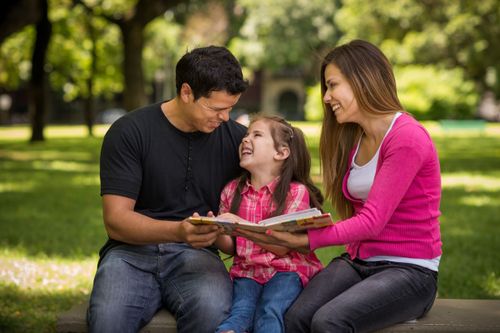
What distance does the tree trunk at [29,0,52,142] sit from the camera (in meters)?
25.5

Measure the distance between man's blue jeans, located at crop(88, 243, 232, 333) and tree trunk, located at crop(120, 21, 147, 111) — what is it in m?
17.1

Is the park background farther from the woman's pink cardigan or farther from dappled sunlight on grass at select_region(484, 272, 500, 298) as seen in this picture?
the woman's pink cardigan

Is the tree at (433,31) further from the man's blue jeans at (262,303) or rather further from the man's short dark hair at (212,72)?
the man's blue jeans at (262,303)

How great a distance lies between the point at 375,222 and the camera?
3.59m

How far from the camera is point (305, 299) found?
12.2 ft

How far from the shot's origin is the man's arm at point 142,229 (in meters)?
3.70

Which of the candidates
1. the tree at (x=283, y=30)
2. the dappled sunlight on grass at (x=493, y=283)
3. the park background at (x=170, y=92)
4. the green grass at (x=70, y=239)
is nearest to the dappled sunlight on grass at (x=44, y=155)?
the park background at (x=170, y=92)

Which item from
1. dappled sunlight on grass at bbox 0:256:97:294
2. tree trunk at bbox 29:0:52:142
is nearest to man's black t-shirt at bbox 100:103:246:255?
dappled sunlight on grass at bbox 0:256:97:294

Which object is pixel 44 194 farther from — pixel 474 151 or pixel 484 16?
pixel 484 16

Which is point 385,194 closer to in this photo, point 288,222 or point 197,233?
point 288,222

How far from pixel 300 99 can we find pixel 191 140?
72.2 meters

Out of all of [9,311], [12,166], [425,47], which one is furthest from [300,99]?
[9,311]

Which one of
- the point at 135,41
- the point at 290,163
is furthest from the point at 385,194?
the point at 135,41

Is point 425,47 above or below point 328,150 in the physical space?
above
